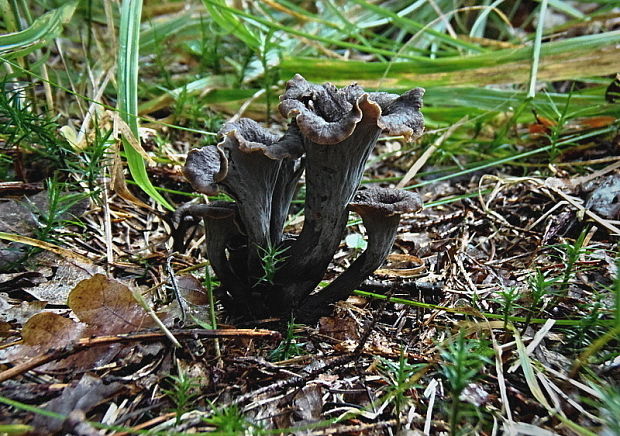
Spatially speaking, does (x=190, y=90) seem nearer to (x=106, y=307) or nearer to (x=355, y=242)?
(x=355, y=242)

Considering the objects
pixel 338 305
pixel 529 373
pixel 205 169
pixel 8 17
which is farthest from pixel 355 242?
pixel 8 17

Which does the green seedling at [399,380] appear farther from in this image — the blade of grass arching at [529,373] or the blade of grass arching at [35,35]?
the blade of grass arching at [35,35]

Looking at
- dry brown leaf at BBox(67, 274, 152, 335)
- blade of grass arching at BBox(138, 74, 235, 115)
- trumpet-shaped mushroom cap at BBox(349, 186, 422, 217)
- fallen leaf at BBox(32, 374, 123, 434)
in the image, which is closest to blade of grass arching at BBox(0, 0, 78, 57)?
blade of grass arching at BBox(138, 74, 235, 115)

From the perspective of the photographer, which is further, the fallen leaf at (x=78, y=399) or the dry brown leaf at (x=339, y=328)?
the dry brown leaf at (x=339, y=328)

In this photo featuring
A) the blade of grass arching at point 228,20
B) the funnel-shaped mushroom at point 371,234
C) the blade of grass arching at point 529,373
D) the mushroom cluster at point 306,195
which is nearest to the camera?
the blade of grass arching at point 529,373

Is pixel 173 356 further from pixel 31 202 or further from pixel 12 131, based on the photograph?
pixel 12 131

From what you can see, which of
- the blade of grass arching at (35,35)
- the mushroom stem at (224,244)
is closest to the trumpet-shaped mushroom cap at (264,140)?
the mushroom stem at (224,244)
